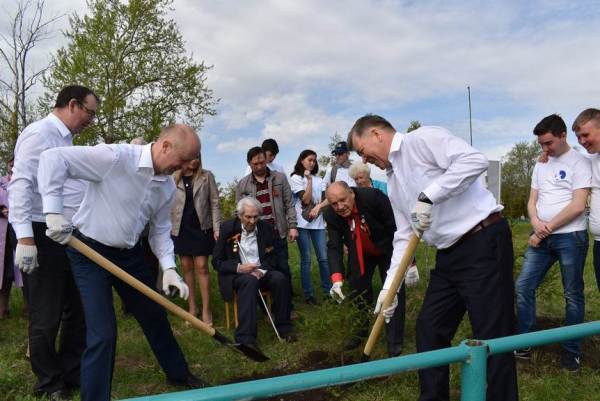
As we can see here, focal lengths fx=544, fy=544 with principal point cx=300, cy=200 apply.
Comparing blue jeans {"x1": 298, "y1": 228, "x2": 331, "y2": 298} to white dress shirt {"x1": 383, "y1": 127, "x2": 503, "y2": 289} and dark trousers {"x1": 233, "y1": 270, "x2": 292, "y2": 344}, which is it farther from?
white dress shirt {"x1": 383, "y1": 127, "x2": 503, "y2": 289}

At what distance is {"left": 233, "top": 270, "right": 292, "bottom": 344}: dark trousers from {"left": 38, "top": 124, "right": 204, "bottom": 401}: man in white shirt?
65.0 inches

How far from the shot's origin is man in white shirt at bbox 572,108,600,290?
3934mm

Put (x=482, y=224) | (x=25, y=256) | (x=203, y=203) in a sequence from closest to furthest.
Answer: (x=482, y=224)
(x=25, y=256)
(x=203, y=203)

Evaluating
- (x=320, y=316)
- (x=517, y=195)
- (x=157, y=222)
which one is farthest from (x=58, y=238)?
(x=517, y=195)

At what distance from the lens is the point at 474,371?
1442 mm

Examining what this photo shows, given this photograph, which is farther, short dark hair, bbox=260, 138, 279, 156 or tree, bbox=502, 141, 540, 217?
tree, bbox=502, 141, 540, 217

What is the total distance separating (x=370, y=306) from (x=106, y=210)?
2.48 meters

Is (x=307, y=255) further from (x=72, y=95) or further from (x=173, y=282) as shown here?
(x=72, y=95)

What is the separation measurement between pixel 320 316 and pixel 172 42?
2183 centimetres

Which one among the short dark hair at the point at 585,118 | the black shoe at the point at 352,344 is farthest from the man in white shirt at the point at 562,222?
the black shoe at the point at 352,344

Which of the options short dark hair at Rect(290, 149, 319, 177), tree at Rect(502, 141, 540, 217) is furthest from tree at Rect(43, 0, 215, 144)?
tree at Rect(502, 141, 540, 217)

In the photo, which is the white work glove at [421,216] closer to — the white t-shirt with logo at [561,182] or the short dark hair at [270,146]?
the white t-shirt with logo at [561,182]

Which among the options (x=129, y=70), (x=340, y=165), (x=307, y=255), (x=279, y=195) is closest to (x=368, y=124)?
(x=279, y=195)

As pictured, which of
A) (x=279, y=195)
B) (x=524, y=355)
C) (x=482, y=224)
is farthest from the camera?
(x=279, y=195)
